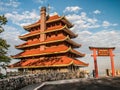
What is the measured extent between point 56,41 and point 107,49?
8861mm

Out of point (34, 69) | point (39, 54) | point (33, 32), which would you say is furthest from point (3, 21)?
point (33, 32)

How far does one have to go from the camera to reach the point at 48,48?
31.5m

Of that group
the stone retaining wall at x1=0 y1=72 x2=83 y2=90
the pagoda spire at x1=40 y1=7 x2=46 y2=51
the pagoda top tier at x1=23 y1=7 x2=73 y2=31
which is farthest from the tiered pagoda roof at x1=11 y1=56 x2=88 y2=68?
the pagoda top tier at x1=23 y1=7 x2=73 y2=31

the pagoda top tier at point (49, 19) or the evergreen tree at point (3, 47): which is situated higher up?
the pagoda top tier at point (49, 19)

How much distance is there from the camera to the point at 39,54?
101 feet

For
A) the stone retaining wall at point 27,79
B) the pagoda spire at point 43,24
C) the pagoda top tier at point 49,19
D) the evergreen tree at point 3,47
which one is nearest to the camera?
the stone retaining wall at point 27,79

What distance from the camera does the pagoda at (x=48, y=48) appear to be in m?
28.4

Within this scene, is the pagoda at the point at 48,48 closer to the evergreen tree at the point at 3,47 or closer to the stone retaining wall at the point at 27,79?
the stone retaining wall at the point at 27,79

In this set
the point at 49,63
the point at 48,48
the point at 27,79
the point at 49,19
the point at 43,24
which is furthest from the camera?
the point at 49,19

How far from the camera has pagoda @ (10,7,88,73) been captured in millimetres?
28438

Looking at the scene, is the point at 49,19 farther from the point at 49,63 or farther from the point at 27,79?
the point at 27,79

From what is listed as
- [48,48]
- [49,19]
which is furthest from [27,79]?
[49,19]

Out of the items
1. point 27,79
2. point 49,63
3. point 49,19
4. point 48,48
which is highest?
point 49,19

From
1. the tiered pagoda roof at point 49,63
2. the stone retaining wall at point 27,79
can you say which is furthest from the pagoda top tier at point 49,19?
the stone retaining wall at point 27,79
